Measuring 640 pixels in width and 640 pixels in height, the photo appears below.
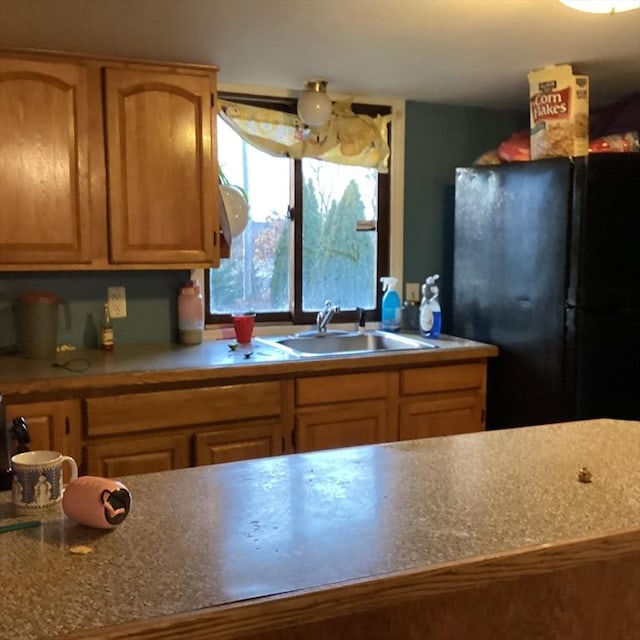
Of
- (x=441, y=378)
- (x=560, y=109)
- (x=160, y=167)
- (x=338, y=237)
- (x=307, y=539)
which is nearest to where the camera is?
(x=307, y=539)

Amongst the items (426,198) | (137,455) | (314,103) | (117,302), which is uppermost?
(314,103)

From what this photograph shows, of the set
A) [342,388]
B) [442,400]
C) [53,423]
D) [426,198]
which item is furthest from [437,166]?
[53,423]

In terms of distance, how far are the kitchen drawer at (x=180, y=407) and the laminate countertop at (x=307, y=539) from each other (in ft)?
3.49

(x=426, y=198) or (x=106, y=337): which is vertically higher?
(x=426, y=198)

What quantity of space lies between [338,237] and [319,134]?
492 millimetres

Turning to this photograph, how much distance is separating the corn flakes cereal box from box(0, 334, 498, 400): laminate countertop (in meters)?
0.87

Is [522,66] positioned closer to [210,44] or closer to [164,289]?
[210,44]

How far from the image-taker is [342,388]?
9.47 ft

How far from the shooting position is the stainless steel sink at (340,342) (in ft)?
10.9

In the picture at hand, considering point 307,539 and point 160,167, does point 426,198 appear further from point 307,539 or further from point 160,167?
point 307,539

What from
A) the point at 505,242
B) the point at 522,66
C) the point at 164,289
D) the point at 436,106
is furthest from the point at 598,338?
the point at 164,289

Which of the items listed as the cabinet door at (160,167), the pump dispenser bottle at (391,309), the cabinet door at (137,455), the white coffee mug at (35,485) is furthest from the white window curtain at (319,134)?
the white coffee mug at (35,485)

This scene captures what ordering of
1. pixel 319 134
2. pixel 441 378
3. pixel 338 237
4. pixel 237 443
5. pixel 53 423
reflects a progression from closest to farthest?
pixel 53 423, pixel 237 443, pixel 441 378, pixel 319 134, pixel 338 237

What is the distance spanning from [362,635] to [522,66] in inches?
96.1
